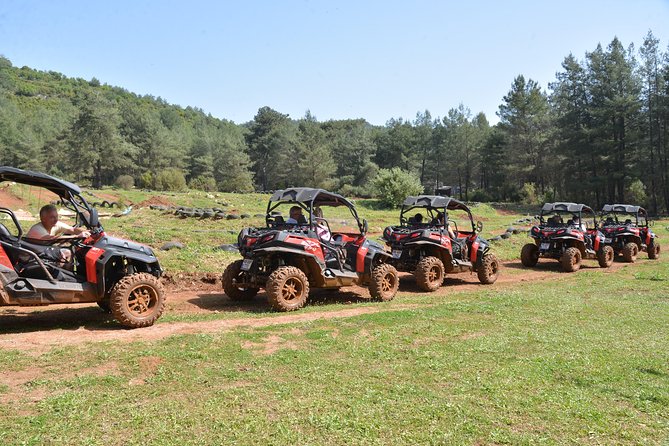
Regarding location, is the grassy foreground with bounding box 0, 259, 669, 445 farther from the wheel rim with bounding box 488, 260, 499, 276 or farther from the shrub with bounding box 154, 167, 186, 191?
the shrub with bounding box 154, 167, 186, 191

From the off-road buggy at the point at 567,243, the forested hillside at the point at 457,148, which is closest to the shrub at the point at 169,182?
the forested hillside at the point at 457,148

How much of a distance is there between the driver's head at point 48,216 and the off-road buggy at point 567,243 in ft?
46.0

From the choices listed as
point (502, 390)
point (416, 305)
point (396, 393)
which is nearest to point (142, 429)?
point (396, 393)

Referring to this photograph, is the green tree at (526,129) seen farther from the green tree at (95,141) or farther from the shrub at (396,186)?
the green tree at (95,141)

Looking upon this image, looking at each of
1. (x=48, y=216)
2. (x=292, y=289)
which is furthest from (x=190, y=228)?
(x=48, y=216)

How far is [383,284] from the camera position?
9969 millimetres

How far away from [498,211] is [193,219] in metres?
28.5

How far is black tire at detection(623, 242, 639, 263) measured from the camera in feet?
59.7

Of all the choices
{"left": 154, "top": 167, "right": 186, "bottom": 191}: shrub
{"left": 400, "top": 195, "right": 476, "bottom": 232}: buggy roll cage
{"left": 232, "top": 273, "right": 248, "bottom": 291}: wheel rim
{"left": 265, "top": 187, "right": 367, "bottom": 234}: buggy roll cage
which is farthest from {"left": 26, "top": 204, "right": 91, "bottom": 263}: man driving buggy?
{"left": 154, "top": 167, "right": 186, "bottom": 191}: shrub

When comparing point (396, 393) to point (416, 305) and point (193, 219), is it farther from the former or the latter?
point (193, 219)

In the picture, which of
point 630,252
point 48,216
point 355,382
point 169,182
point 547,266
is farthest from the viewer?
point 169,182

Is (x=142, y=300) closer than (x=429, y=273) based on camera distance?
Yes

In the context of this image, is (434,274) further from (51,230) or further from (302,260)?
(51,230)

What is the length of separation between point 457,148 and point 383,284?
6053 cm
